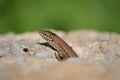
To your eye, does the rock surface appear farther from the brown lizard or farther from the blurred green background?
the blurred green background

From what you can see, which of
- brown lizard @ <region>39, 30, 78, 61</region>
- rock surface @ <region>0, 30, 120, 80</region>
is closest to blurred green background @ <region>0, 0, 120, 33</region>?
brown lizard @ <region>39, 30, 78, 61</region>

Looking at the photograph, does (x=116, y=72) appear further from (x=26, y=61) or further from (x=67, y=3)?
(x=67, y=3)

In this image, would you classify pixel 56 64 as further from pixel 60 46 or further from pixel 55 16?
pixel 55 16

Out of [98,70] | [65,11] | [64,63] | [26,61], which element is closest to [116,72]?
[98,70]

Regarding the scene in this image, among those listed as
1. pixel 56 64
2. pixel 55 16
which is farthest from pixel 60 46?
pixel 55 16

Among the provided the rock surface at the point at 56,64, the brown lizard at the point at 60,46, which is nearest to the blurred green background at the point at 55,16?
the brown lizard at the point at 60,46

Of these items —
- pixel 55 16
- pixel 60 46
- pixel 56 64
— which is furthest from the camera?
pixel 55 16

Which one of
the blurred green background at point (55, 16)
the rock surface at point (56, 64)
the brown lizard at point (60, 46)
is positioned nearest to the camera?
the rock surface at point (56, 64)

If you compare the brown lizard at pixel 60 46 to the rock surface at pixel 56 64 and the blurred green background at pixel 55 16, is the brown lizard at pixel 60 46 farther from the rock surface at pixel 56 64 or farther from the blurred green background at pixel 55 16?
the blurred green background at pixel 55 16

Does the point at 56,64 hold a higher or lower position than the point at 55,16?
higher
